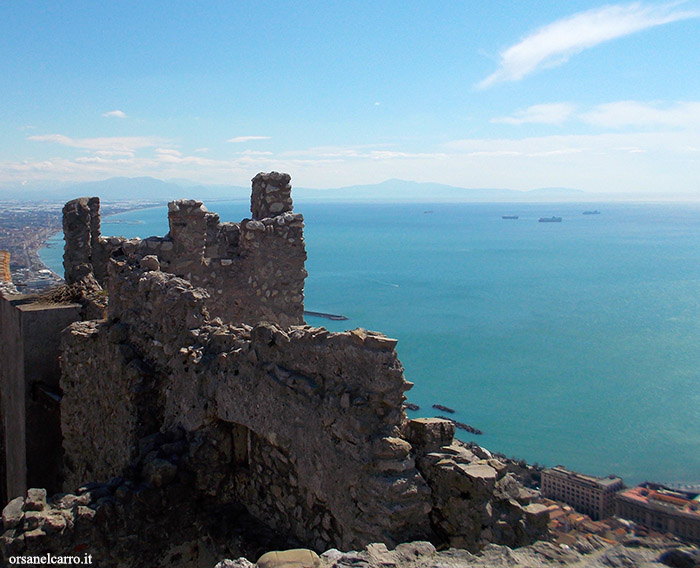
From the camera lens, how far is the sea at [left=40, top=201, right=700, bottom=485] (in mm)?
35500

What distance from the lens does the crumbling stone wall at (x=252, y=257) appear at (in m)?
7.30

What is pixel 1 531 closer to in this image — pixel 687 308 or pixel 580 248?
pixel 687 308

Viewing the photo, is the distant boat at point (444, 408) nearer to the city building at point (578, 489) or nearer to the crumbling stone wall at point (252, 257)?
the city building at point (578, 489)

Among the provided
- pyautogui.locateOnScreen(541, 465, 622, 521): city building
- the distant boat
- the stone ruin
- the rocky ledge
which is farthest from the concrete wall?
the distant boat

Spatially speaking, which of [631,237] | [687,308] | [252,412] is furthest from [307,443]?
[631,237]

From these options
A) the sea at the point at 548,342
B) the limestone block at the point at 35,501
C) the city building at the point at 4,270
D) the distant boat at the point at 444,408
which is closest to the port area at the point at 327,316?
the sea at the point at 548,342

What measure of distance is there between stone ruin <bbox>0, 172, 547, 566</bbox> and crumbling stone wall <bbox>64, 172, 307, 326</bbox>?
28 mm

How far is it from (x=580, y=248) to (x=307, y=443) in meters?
126

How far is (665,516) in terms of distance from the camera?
348 centimetres

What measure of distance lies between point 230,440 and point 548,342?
169 ft

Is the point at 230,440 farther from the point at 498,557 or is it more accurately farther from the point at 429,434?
the point at 498,557

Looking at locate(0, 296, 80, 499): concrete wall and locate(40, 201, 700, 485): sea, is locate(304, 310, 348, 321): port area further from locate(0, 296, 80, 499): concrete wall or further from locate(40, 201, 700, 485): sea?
locate(0, 296, 80, 499): concrete wall

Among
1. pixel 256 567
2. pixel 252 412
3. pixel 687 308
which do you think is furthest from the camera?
pixel 687 308

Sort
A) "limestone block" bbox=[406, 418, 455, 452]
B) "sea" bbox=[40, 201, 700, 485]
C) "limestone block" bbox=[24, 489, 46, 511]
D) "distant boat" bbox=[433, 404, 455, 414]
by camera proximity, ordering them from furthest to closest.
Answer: "distant boat" bbox=[433, 404, 455, 414] → "sea" bbox=[40, 201, 700, 485] → "limestone block" bbox=[24, 489, 46, 511] → "limestone block" bbox=[406, 418, 455, 452]
